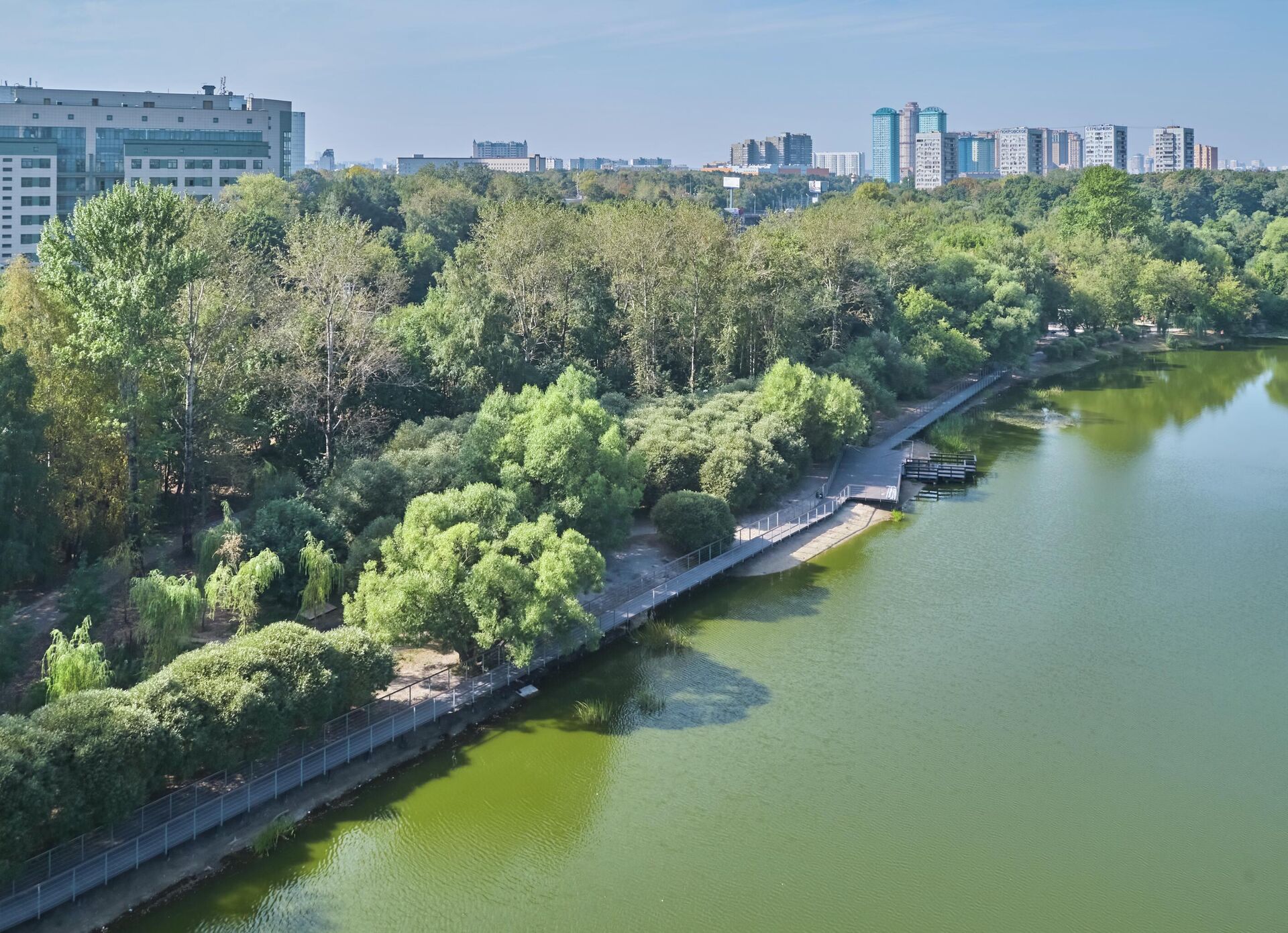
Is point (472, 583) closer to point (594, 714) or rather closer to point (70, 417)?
point (594, 714)

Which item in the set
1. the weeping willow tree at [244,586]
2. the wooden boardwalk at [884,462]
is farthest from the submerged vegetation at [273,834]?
the wooden boardwalk at [884,462]

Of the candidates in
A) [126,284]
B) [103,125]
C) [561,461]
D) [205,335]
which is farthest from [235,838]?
[103,125]

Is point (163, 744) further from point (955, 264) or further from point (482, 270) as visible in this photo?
point (955, 264)

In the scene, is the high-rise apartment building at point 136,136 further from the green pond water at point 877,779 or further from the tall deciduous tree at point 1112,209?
the tall deciduous tree at point 1112,209

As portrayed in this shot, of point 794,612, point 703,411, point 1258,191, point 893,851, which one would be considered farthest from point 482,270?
point 1258,191

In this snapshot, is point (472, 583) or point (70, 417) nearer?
point (472, 583)

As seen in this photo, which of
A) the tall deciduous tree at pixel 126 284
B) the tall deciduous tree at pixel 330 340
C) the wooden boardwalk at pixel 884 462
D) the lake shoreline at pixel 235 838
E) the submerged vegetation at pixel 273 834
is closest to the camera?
the lake shoreline at pixel 235 838
